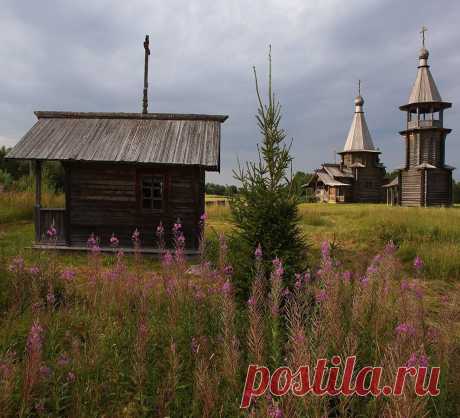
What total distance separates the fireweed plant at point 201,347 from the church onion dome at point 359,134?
143 feet

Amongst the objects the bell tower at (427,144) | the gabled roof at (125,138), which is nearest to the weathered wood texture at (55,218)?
the gabled roof at (125,138)

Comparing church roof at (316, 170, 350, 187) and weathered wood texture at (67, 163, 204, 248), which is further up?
church roof at (316, 170, 350, 187)

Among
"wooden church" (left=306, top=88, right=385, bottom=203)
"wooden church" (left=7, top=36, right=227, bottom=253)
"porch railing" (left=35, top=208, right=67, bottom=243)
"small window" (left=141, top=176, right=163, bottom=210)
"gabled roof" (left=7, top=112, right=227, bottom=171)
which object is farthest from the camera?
"wooden church" (left=306, top=88, right=385, bottom=203)

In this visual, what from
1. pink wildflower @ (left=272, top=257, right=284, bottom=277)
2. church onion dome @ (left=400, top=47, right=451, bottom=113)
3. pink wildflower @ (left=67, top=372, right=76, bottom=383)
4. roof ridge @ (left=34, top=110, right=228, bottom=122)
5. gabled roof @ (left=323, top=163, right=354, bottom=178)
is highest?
church onion dome @ (left=400, top=47, right=451, bottom=113)

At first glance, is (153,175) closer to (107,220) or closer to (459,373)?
(107,220)

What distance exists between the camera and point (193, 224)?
10.1 m


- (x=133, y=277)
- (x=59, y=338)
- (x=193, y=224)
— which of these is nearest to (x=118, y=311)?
(x=133, y=277)

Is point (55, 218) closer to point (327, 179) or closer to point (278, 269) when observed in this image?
point (278, 269)

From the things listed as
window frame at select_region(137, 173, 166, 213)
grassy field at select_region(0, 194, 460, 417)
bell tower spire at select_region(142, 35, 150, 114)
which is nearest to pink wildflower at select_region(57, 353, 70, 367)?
grassy field at select_region(0, 194, 460, 417)

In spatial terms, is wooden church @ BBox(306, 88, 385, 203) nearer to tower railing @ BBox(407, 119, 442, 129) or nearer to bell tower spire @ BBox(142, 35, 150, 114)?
tower railing @ BBox(407, 119, 442, 129)

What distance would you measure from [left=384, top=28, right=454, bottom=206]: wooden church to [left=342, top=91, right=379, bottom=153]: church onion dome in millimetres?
10528

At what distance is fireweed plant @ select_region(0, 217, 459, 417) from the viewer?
6.59 feet

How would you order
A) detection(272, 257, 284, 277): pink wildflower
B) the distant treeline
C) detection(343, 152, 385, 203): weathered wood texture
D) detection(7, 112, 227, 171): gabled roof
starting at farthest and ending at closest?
detection(343, 152, 385, 203): weathered wood texture < detection(7, 112, 227, 171): gabled roof < the distant treeline < detection(272, 257, 284, 277): pink wildflower

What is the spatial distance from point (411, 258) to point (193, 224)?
7.07 m
